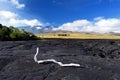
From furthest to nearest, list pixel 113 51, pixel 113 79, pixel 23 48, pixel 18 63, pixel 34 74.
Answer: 1. pixel 113 51
2. pixel 23 48
3. pixel 18 63
4. pixel 34 74
5. pixel 113 79

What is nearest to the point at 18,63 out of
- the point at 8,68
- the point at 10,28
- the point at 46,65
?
the point at 8,68

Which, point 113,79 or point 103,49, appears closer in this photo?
point 113,79

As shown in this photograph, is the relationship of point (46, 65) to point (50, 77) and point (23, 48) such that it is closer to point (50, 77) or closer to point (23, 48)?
point (50, 77)

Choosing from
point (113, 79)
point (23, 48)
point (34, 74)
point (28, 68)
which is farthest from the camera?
point (23, 48)

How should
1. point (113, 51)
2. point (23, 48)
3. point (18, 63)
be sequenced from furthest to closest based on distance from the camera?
1. point (113, 51)
2. point (23, 48)
3. point (18, 63)

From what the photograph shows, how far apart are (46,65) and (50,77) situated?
781 millimetres

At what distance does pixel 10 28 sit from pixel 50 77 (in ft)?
181

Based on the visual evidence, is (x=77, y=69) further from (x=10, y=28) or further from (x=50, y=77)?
(x=10, y=28)

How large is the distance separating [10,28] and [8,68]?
5394cm

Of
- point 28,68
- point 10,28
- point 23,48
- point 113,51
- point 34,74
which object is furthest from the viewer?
point 10,28

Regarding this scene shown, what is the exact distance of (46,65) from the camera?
17.5ft

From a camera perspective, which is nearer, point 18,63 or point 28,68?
point 28,68

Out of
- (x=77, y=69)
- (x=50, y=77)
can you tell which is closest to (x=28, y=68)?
(x=50, y=77)

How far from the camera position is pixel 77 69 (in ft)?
16.3
